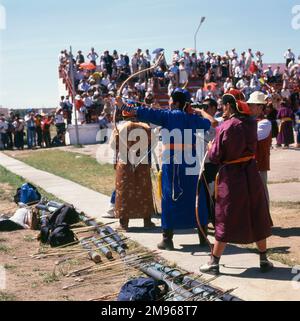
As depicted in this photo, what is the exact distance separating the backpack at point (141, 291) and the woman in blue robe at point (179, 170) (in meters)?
1.64

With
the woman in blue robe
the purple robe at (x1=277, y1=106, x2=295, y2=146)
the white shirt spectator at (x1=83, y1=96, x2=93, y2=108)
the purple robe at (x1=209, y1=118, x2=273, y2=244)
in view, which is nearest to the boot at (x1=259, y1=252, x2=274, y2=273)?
the purple robe at (x1=209, y1=118, x2=273, y2=244)

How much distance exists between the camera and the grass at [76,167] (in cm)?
1314

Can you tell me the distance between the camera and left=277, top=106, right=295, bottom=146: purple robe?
18031 millimetres

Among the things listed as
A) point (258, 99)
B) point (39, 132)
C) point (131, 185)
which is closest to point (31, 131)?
point (39, 132)

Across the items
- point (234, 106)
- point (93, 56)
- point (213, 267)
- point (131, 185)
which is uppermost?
point (93, 56)

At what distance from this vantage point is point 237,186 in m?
5.64

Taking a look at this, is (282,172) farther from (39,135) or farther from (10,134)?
(10,134)

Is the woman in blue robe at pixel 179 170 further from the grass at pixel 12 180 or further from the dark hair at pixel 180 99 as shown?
the grass at pixel 12 180

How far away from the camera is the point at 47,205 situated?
926cm

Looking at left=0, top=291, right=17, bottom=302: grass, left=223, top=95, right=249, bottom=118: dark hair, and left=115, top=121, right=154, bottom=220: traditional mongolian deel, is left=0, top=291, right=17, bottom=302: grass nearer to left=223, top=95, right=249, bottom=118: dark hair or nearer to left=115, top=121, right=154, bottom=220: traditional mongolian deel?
left=115, top=121, right=154, bottom=220: traditional mongolian deel

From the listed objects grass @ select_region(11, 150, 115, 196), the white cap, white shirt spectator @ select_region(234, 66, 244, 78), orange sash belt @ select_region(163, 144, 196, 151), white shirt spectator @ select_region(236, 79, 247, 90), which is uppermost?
white shirt spectator @ select_region(234, 66, 244, 78)

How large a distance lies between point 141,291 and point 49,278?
1.49m

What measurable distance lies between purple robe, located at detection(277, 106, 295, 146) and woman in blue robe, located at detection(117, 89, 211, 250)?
11737 millimetres
